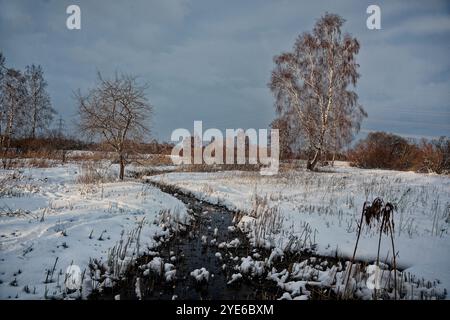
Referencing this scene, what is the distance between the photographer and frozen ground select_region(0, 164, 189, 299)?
11.9 feet

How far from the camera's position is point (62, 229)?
5035 mm

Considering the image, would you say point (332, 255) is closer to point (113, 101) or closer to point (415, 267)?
point (415, 267)

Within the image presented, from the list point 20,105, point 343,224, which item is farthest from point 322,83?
point 20,105

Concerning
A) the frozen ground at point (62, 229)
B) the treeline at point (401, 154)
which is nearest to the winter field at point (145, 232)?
the frozen ground at point (62, 229)

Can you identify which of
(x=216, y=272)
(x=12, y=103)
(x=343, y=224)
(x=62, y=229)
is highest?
(x=12, y=103)

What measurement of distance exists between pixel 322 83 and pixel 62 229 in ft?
61.3

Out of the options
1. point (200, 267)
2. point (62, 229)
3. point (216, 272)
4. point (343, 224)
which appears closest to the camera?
point (216, 272)

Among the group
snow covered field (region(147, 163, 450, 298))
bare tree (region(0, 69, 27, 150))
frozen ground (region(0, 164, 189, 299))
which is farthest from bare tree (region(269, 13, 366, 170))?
bare tree (region(0, 69, 27, 150))

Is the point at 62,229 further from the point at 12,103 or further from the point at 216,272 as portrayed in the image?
the point at 12,103

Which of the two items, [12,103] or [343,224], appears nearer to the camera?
[343,224]

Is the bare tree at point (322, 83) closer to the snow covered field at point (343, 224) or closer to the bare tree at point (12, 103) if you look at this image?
the snow covered field at point (343, 224)

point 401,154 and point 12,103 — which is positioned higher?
point 12,103

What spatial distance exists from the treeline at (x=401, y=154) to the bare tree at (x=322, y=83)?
8.82 metres

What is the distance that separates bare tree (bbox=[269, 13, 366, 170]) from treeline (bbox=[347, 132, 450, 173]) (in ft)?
28.9
